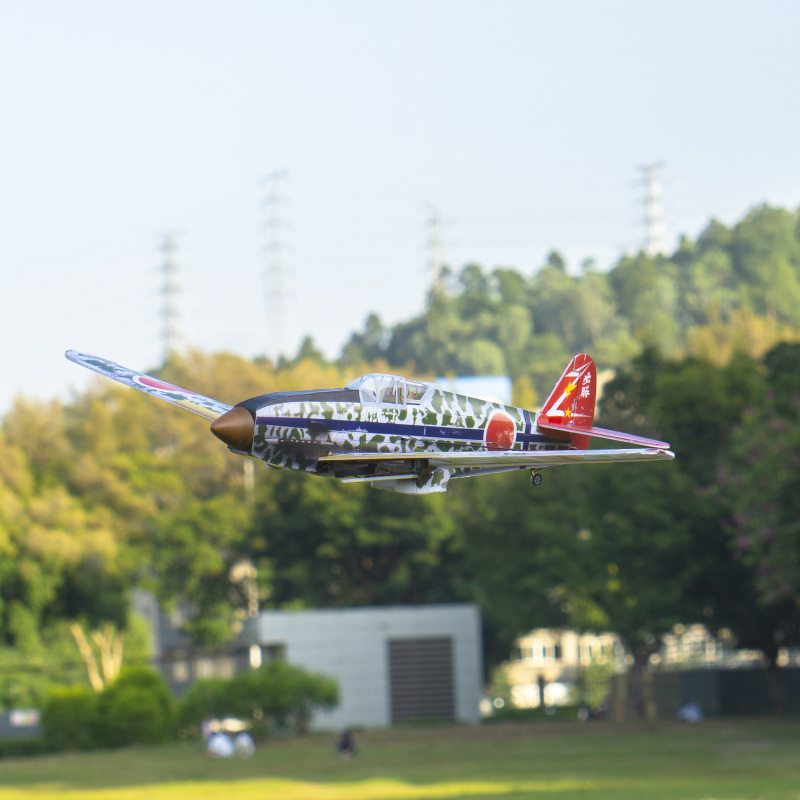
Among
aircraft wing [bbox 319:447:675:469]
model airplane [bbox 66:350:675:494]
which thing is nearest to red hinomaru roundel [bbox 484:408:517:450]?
model airplane [bbox 66:350:675:494]

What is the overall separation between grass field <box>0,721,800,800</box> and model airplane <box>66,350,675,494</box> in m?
40.5

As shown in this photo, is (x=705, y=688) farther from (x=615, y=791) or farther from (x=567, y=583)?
(x=615, y=791)

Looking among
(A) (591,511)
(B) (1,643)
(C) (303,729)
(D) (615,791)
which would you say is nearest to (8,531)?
(B) (1,643)

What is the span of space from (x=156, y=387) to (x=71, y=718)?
73.5 meters

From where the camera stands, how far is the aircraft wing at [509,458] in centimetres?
848

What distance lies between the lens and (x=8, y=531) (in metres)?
97.0

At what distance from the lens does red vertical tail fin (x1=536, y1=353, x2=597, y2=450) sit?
11375mm

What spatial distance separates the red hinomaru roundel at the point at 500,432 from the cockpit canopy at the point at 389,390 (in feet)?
2.53

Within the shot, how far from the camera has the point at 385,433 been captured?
10.0 meters

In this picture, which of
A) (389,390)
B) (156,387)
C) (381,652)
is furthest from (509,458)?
(381,652)

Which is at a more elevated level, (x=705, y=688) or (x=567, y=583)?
(x=567, y=583)

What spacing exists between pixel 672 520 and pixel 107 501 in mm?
52897

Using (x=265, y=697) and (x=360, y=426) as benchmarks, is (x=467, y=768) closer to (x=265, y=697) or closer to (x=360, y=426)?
(x=265, y=697)

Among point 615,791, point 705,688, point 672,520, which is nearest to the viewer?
point 615,791
